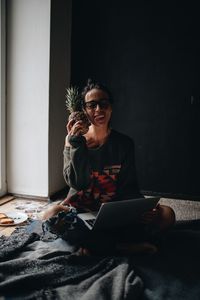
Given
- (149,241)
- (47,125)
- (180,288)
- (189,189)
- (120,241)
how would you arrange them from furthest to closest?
1. (189,189)
2. (47,125)
3. (149,241)
4. (120,241)
5. (180,288)

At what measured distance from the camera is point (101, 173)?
2176 mm

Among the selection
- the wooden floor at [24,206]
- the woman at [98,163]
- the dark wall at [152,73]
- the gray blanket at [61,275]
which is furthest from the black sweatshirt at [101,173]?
the dark wall at [152,73]

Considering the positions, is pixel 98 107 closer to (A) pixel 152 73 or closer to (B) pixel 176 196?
(A) pixel 152 73

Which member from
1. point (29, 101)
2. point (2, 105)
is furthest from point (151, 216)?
point (2, 105)

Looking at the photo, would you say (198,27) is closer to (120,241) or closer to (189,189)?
(189,189)

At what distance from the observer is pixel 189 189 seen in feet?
11.5

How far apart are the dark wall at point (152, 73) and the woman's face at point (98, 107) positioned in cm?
143

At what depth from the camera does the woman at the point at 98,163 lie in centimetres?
211

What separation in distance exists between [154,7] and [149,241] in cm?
231

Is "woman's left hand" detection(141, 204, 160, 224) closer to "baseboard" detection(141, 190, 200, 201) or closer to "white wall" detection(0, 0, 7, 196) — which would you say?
"baseboard" detection(141, 190, 200, 201)

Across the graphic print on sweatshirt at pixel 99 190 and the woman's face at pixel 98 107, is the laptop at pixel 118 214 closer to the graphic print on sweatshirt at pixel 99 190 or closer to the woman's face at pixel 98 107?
the graphic print on sweatshirt at pixel 99 190

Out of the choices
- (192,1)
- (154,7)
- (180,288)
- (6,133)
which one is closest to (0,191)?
(6,133)

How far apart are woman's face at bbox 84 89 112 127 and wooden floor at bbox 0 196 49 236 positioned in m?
1.09

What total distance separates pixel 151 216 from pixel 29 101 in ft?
5.65
